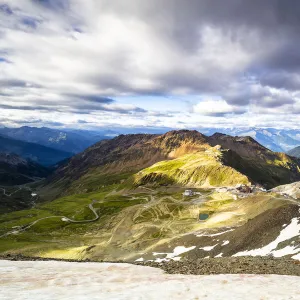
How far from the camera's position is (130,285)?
25.3 m

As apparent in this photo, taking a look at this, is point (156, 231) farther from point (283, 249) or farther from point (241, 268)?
point (241, 268)

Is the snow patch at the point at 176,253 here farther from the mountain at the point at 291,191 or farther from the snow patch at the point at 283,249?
the mountain at the point at 291,191

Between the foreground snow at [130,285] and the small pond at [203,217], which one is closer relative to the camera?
the foreground snow at [130,285]

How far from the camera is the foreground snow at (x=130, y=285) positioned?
21.6 metres

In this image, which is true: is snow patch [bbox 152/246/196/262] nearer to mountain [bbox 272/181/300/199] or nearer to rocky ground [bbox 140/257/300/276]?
rocky ground [bbox 140/257/300/276]

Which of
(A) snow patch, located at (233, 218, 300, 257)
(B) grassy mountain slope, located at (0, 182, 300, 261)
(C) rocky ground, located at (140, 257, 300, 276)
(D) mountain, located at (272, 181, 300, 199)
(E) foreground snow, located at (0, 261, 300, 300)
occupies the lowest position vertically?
(B) grassy mountain slope, located at (0, 182, 300, 261)

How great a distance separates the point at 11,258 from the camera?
40.4 metres

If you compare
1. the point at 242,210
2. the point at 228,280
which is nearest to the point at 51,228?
the point at 242,210

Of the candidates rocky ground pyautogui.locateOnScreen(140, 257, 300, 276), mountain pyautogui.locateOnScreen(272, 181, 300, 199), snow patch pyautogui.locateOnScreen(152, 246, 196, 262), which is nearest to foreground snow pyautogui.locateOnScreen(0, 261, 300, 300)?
rocky ground pyautogui.locateOnScreen(140, 257, 300, 276)

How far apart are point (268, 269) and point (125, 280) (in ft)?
57.0

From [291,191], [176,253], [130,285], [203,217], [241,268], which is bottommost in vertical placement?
[203,217]

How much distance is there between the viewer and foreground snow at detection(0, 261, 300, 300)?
21.6 meters

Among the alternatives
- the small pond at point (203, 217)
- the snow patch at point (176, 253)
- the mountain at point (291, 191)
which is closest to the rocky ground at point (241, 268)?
the snow patch at point (176, 253)

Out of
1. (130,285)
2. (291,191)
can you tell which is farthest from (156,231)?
(130,285)
